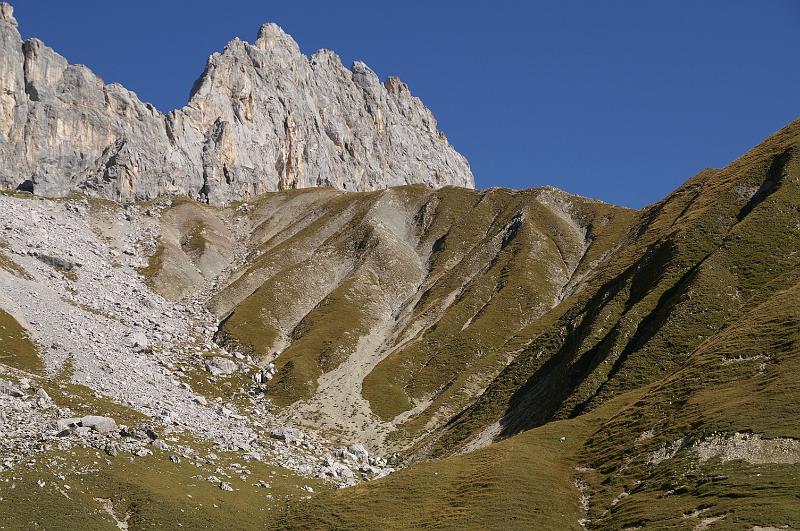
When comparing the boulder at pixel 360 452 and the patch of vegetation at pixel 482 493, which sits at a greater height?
the boulder at pixel 360 452

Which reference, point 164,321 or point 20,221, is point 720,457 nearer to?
point 164,321

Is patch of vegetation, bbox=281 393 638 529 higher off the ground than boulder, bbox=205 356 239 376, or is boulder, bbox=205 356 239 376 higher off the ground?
boulder, bbox=205 356 239 376

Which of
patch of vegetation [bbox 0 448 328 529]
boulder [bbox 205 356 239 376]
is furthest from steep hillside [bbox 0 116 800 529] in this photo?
boulder [bbox 205 356 239 376]

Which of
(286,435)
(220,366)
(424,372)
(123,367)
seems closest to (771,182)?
(424,372)

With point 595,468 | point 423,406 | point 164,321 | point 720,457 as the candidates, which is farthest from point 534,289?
point 720,457

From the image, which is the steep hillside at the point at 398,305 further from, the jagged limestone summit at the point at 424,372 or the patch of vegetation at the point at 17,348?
the patch of vegetation at the point at 17,348

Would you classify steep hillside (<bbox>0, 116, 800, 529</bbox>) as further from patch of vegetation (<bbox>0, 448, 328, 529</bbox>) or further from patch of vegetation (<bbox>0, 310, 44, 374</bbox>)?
patch of vegetation (<bbox>0, 310, 44, 374</bbox>)

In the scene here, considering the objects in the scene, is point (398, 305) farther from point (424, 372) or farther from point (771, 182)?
point (771, 182)

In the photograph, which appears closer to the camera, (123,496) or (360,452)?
(123,496)

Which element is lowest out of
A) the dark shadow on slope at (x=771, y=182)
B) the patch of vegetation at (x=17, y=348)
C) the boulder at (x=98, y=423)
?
the boulder at (x=98, y=423)

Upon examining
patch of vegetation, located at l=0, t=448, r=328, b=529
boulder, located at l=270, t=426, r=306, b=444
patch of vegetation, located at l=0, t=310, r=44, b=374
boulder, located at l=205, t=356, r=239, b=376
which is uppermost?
boulder, located at l=205, t=356, r=239, b=376

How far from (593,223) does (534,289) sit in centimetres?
4166

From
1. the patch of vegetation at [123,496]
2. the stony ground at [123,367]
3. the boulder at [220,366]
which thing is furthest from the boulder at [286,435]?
the patch of vegetation at [123,496]

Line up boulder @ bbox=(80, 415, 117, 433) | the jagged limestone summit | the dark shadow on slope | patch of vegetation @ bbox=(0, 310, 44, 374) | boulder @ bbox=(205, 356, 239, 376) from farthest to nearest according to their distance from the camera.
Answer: boulder @ bbox=(205, 356, 239, 376)
the dark shadow on slope
patch of vegetation @ bbox=(0, 310, 44, 374)
boulder @ bbox=(80, 415, 117, 433)
the jagged limestone summit
